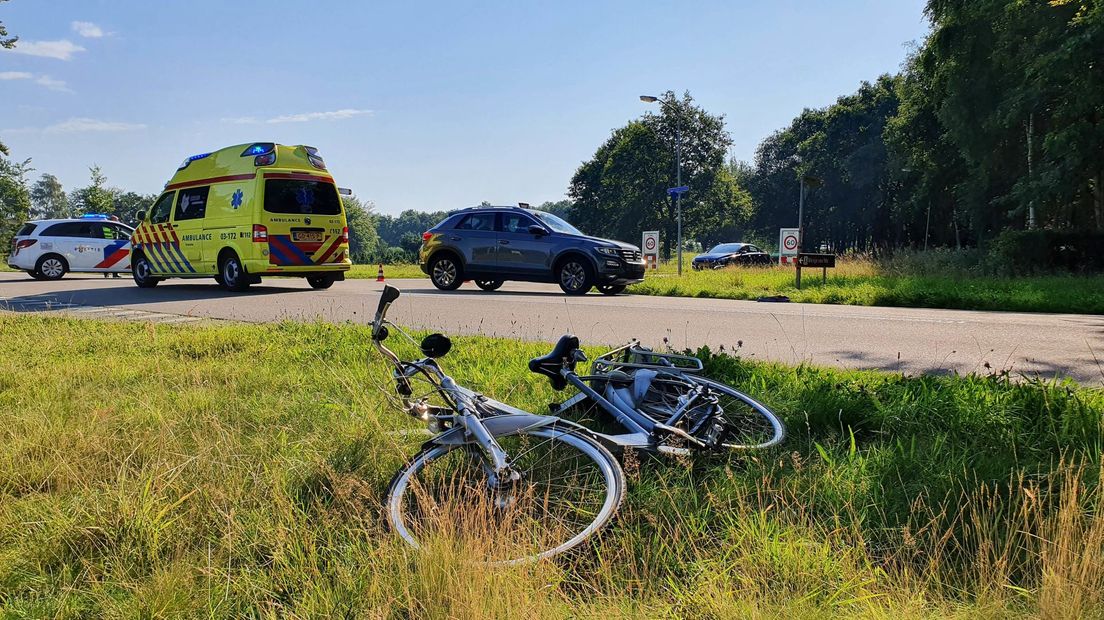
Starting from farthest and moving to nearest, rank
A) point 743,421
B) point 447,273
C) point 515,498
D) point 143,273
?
1. point 143,273
2. point 447,273
3. point 743,421
4. point 515,498

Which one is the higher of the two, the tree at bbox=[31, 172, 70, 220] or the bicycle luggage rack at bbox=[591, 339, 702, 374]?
the tree at bbox=[31, 172, 70, 220]

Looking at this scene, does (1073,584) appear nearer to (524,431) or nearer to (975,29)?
(524,431)

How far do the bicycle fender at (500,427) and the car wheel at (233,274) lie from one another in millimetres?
12836

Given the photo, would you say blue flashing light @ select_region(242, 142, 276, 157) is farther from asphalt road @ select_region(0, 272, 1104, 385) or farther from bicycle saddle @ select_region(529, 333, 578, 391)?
bicycle saddle @ select_region(529, 333, 578, 391)

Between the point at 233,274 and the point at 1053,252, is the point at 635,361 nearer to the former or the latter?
the point at 233,274

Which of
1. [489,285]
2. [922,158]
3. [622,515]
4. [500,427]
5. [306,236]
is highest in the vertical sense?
[922,158]

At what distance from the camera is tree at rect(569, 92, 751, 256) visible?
59.7 meters

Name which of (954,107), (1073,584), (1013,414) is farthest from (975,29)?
(1073,584)

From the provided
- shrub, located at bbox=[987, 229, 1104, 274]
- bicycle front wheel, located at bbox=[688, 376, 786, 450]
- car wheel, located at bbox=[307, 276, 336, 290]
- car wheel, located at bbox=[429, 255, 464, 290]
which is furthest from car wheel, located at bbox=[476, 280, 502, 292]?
bicycle front wheel, located at bbox=[688, 376, 786, 450]

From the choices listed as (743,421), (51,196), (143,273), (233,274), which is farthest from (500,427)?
(51,196)

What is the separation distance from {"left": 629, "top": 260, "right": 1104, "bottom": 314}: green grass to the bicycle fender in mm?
11216

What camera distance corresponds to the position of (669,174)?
59.3m

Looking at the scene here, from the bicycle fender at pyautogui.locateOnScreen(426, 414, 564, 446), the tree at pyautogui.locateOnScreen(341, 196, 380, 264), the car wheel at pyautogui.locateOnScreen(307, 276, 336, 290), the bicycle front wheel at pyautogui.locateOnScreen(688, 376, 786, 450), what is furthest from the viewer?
the tree at pyautogui.locateOnScreen(341, 196, 380, 264)

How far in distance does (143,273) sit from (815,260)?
601 inches
